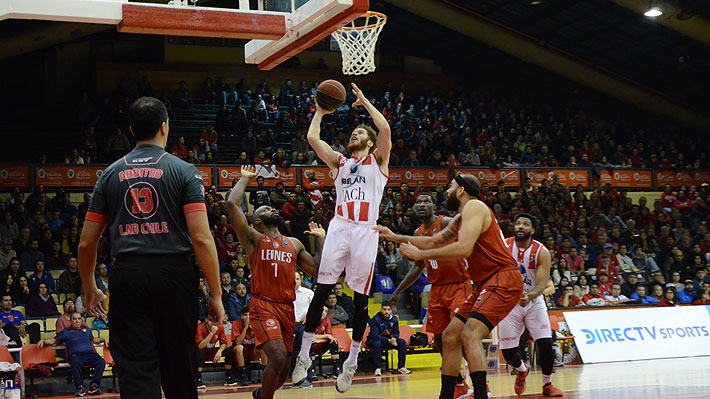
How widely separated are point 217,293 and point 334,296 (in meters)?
9.63

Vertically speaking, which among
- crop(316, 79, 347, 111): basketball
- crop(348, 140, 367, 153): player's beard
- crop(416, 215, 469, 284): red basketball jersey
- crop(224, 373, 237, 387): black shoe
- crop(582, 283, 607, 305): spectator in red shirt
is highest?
crop(316, 79, 347, 111): basketball

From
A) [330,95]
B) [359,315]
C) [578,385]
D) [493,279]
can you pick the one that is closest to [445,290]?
[359,315]

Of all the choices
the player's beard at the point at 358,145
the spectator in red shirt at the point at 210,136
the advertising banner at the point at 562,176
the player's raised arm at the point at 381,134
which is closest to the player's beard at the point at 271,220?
the player's beard at the point at 358,145

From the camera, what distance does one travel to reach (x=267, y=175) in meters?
18.6

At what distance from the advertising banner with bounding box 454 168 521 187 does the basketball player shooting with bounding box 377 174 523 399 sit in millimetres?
15195

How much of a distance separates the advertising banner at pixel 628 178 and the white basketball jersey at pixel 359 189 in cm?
1726

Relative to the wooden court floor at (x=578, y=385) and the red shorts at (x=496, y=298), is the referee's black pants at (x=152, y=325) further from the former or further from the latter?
the wooden court floor at (x=578, y=385)

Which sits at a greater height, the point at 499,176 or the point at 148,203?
the point at 499,176

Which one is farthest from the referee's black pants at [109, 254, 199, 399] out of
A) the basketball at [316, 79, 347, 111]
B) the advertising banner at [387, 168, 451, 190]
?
the advertising banner at [387, 168, 451, 190]

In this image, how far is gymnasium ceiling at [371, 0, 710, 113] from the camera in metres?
23.3

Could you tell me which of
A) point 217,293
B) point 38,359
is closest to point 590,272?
point 38,359

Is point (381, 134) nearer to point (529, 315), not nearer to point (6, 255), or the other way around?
point (529, 315)

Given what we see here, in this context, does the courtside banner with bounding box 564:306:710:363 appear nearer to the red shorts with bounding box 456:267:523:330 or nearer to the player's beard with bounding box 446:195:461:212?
the red shorts with bounding box 456:267:523:330

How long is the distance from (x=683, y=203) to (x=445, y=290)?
1664 cm
